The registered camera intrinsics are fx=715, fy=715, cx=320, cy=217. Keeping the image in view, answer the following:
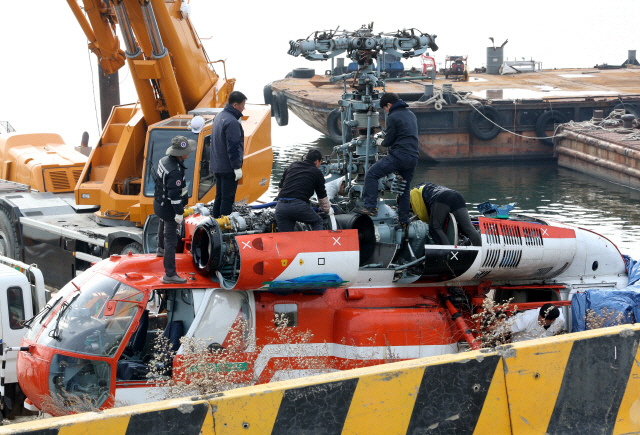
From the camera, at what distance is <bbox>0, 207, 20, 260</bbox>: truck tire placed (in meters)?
12.0

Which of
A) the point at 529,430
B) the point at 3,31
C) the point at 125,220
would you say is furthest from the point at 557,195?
the point at 3,31

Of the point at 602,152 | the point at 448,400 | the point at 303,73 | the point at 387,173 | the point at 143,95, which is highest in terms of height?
the point at 303,73

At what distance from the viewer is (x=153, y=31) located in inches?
458

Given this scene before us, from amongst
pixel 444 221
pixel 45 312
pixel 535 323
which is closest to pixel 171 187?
pixel 45 312

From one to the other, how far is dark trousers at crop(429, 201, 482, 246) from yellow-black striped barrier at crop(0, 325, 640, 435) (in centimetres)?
281

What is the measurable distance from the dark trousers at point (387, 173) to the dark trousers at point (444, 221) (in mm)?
306

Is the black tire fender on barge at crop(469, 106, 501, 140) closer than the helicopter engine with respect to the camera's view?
No

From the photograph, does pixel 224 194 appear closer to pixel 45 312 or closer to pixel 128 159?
pixel 45 312

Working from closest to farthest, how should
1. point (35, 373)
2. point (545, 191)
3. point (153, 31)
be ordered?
1. point (35, 373)
2. point (153, 31)
3. point (545, 191)

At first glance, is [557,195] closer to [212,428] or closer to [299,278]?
[299,278]

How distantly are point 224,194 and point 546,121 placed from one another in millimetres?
21702

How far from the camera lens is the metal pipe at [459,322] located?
696cm

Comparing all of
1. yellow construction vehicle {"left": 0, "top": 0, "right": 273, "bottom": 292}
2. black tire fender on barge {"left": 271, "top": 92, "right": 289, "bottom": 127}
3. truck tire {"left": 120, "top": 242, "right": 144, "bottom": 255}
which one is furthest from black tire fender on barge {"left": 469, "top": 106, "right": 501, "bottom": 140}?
truck tire {"left": 120, "top": 242, "right": 144, "bottom": 255}

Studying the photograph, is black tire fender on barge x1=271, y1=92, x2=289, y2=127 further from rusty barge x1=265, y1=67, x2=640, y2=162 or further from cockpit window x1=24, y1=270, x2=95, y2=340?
cockpit window x1=24, y1=270, x2=95, y2=340
